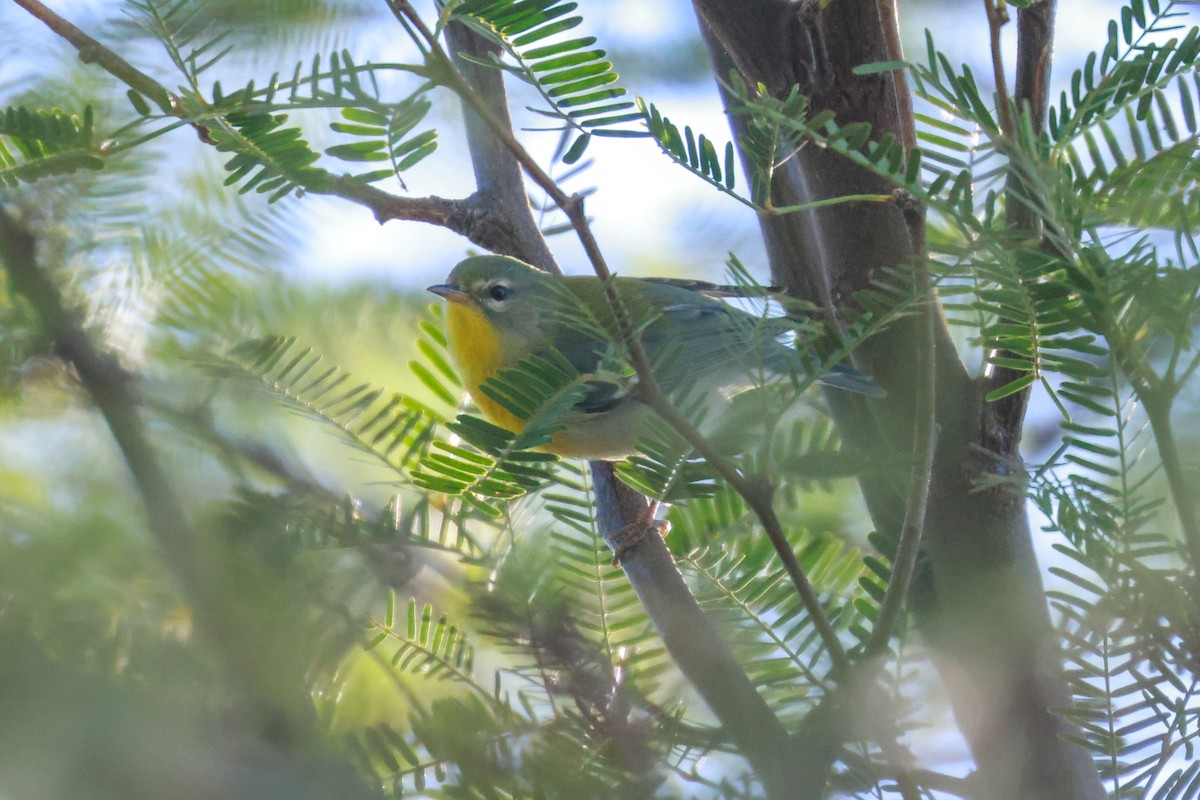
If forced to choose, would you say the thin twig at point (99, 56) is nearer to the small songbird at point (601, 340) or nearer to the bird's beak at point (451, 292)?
the small songbird at point (601, 340)

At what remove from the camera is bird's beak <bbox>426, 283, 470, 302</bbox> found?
7.05ft

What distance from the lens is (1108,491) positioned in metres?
0.80

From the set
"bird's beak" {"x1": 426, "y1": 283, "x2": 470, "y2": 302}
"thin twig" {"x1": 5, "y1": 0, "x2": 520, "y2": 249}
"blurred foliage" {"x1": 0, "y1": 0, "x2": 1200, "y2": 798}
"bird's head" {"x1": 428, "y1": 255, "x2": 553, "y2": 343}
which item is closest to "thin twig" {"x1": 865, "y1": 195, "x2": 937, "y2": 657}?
"blurred foliage" {"x1": 0, "y1": 0, "x2": 1200, "y2": 798}

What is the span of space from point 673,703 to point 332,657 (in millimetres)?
251

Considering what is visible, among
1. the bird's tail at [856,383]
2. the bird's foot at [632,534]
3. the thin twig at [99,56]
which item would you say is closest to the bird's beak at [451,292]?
the bird's foot at [632,534]

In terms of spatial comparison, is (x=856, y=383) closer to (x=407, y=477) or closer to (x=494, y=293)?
(x=407, y=477)

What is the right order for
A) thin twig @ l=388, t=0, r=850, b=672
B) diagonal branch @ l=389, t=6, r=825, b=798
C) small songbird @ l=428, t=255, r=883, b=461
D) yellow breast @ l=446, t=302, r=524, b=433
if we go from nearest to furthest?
diagonal branch @ l=389, t=6, r=825, b=798
thin twig @ l=388, t=0, r=850, b=672
small songbird @ l=428, t=255, r=883, b=461
yellow breast @ l=446, t=302, r=524, b=433

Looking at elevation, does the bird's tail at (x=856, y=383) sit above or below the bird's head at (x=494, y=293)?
below

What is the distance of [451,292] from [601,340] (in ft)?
4.45

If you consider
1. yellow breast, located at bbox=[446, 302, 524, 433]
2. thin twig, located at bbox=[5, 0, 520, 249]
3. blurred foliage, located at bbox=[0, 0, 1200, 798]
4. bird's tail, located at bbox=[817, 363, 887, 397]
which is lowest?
blurred foliage, located at bbox=[0, 0, 1200, 798]

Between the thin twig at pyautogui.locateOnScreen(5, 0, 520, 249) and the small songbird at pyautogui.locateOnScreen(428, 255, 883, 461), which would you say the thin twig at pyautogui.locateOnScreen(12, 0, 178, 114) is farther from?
the small songbird at pyautogui.locateOnScreen(428, 255, 883, 461)

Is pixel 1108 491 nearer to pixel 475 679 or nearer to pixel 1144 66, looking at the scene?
pixel 1144 66

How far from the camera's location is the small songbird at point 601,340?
897 mm

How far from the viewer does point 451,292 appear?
218cm
